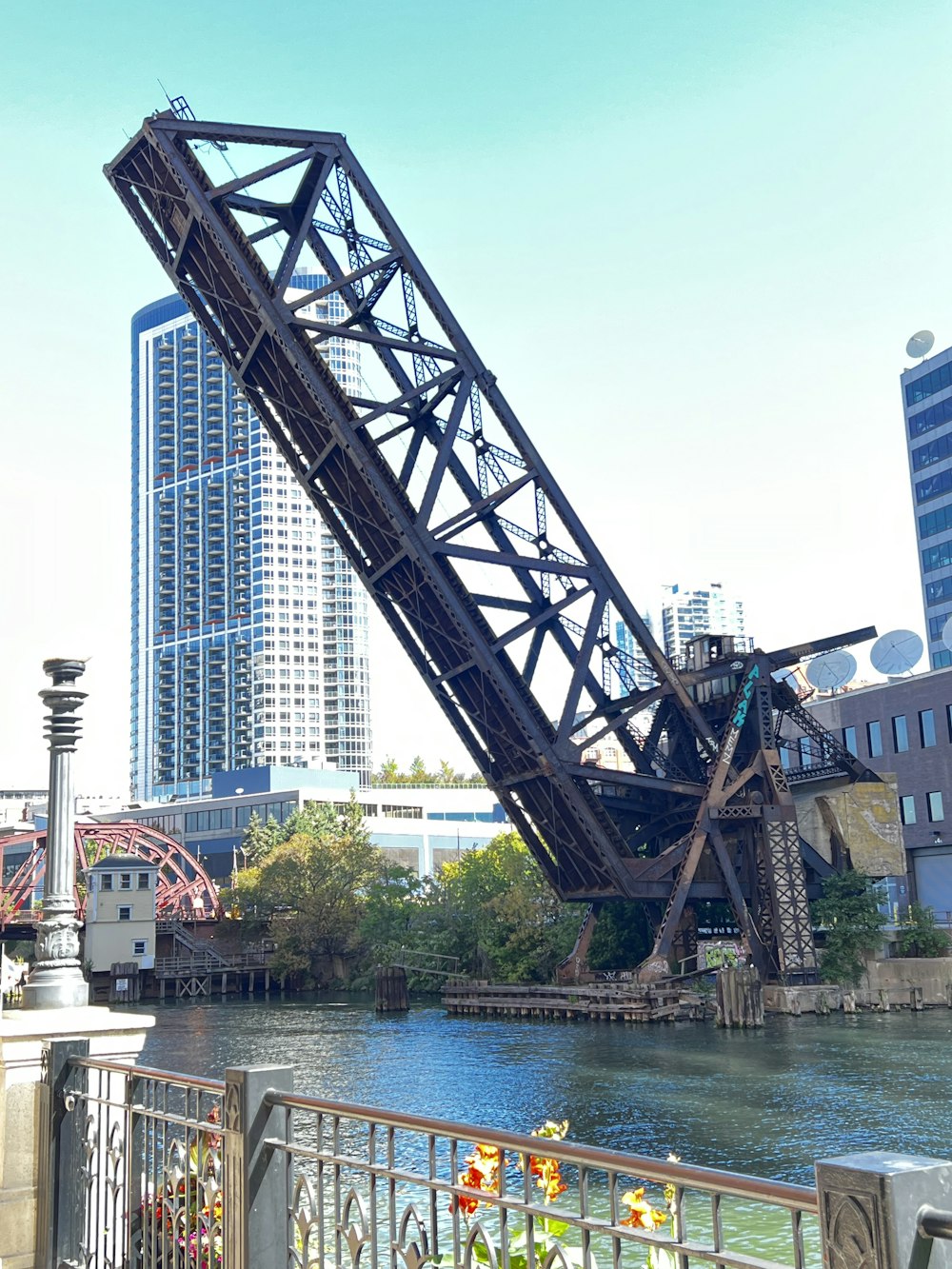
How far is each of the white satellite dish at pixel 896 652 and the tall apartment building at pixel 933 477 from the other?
36391 mm

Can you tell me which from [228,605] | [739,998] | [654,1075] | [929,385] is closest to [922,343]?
[929,385]

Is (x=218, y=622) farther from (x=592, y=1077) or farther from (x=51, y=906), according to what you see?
(x=51, y=906)

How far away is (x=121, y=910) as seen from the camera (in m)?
60.9

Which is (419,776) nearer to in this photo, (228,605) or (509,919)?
(228,605)

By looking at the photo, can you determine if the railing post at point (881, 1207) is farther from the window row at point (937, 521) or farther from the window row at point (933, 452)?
the window row at point (933, 452)

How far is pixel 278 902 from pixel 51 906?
59.1 meters

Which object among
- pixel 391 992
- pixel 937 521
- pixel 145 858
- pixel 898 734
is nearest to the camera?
pixel 391 992

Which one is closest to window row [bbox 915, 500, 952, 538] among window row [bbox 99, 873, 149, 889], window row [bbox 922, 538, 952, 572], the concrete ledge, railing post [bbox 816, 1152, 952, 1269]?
window row [bbox 922, 538, 952, 572]

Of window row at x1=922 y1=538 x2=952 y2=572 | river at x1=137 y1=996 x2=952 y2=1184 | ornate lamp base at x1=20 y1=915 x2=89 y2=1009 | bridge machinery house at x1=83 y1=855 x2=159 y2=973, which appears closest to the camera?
ornate lamp base at x1=20 y1=915 x2=89 y2=1009

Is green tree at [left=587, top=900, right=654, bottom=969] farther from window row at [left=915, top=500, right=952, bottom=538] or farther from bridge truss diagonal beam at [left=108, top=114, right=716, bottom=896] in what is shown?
window row at [left=915, top=500, right=952, bottom=538]

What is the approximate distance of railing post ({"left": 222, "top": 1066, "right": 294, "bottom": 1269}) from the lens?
15.0 ft

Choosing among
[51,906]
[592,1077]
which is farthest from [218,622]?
[51,906]

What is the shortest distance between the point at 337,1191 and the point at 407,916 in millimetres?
53069

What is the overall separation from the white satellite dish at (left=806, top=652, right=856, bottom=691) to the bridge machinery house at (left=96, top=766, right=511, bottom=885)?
47.1 meters
